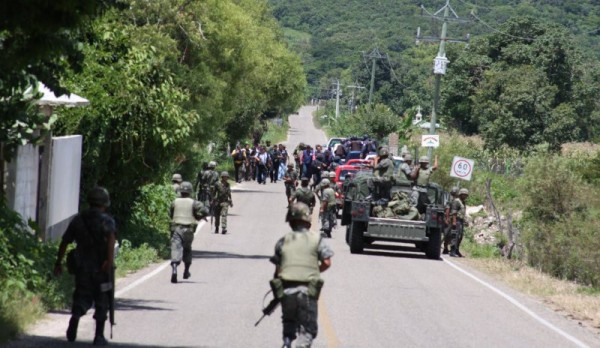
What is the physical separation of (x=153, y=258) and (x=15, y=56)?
543 inches

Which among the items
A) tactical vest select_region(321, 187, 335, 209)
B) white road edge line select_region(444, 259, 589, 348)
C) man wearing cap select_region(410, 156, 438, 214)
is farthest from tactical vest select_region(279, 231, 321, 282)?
tactical vest select_region(321, 187, 335, 209)

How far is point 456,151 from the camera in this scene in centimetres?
5056

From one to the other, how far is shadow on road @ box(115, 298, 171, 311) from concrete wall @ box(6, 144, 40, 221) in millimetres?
2394

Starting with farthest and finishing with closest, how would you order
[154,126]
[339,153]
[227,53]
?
[339,153]
[227,53]
[154,126]

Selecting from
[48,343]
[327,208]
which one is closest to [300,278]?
[48,343]

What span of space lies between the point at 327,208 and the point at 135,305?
616 inches

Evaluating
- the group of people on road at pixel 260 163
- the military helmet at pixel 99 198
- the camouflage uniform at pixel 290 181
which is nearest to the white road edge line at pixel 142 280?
the military helmet at pixel 99 198

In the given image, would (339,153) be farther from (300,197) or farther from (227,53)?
(300,197)

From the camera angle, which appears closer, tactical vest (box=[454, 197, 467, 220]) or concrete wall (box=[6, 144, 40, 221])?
concrete wall (box=[6, 144, 40, 221])

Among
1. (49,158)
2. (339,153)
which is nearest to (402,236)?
(49,158)

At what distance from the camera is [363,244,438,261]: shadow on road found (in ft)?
95.2

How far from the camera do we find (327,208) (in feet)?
105

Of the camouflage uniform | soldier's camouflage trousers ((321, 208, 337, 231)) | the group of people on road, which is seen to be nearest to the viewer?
soldier's camouflage trousers ((321, 208, 337, 231))

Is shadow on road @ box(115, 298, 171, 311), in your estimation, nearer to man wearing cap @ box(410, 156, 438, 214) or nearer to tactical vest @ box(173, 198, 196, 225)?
tactical vest @ box(173, 198, 196, 225)
